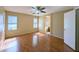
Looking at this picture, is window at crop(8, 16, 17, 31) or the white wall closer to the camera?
window at crop(8, 16, 17, 31)

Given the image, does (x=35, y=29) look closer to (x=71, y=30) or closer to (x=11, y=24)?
(x=11, y=24)

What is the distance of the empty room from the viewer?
2.39 m

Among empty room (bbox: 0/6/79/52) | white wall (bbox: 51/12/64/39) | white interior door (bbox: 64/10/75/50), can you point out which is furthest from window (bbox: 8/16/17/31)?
white wall (bbox: 51/12/64/39)

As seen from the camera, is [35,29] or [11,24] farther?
[35,29]

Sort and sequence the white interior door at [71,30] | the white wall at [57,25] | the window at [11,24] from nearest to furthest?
the window at [11,24] < the white interior door at [71,30] < the white wall at [57,25]

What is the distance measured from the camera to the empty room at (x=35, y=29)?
2.39 m

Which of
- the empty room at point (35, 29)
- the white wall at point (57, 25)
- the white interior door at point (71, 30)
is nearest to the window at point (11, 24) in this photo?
the empty room at point (35, 29)

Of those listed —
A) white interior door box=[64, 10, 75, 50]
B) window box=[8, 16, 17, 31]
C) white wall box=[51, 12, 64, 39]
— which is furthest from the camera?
white wall box=[51, 12, 64, 39]

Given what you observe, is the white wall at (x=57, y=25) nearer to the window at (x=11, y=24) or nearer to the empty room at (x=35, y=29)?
the empty room at (x=35, y=29)

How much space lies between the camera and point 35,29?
10.8ft

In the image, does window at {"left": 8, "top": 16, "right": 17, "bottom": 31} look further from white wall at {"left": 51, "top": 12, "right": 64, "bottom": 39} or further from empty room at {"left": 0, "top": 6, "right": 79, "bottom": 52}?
white wall at {"left": 51, "top": 12, "right": 64, "bottom": 39}

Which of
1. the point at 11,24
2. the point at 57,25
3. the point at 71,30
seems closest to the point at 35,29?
the point at 11,24
